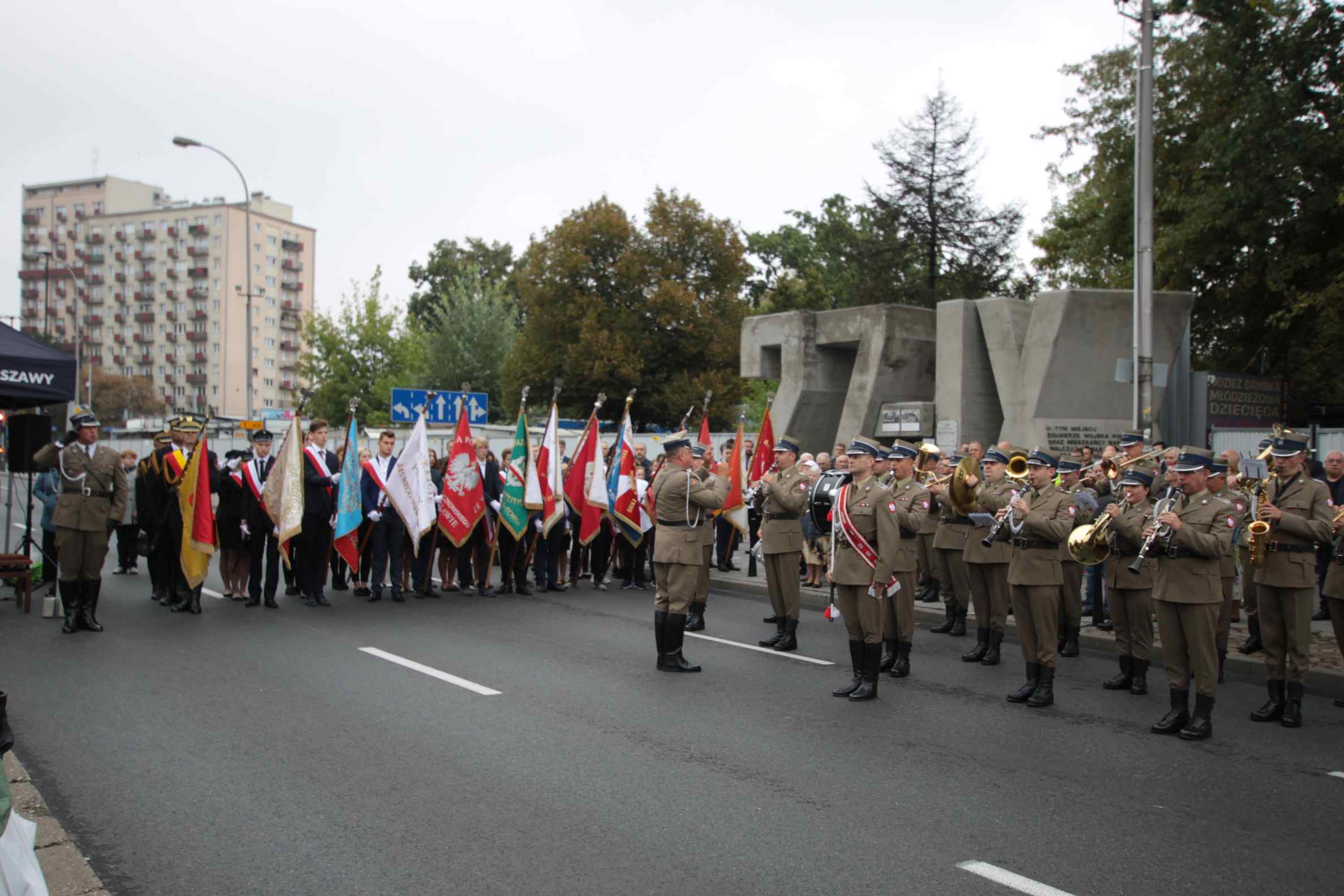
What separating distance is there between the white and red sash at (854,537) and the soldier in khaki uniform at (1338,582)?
3.22 metres

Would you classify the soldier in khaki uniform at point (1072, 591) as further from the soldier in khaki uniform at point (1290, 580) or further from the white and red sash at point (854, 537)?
the white and red sash at point (854, 537)

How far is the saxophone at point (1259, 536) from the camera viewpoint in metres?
7.91

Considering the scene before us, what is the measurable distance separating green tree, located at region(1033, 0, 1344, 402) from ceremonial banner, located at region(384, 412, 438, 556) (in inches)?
500

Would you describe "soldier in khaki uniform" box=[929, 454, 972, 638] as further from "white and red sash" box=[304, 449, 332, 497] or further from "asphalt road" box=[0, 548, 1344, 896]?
"white and red sash" box=[304, 449, 332, 497]

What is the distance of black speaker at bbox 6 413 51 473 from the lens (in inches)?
504

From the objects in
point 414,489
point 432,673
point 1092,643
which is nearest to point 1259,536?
point 1092,643

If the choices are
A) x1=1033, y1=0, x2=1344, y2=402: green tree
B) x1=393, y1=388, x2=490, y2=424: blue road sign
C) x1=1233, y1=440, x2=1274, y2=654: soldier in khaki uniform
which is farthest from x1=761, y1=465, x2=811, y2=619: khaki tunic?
x1=393, y1=388, x2=490, y2=424: blue road sign

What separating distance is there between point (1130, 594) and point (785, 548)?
3154 millimetres

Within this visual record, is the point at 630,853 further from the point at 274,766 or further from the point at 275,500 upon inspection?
the point at 275,500

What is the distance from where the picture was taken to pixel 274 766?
6.36 metres

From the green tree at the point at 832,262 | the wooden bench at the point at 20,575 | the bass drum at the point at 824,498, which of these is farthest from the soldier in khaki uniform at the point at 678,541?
the green tree at the point at 832,262

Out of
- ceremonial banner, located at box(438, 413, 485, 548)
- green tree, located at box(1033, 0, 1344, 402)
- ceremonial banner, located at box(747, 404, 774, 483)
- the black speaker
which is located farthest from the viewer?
green tree, located at box(1033, 0, 1344, 402)

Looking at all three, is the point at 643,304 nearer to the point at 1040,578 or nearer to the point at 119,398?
the point at 1040,578

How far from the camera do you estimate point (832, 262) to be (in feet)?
203
